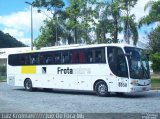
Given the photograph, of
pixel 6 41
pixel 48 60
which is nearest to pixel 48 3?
pixel 48 60

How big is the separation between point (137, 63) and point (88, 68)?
3120 mm

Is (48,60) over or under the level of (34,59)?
under

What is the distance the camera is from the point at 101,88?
76.6 feet

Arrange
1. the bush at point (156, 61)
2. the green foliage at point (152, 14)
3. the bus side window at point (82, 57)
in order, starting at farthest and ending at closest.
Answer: the green foliage at point (152, 14)
the bush at point (156, 61)
the bus side window at point (82, 57)

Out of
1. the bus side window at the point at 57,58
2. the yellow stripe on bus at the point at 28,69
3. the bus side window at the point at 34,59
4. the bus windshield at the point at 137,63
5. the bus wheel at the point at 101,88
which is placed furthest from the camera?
the yellow stripe on bus at the point at 28,69

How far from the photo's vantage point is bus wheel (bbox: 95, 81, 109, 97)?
75.8 ft

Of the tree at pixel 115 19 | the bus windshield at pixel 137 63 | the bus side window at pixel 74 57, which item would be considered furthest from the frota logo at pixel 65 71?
the tree at pixel 115 19

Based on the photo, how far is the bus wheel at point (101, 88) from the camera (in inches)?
909

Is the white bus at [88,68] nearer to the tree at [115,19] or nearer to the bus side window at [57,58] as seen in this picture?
the bus side window at [57,58]

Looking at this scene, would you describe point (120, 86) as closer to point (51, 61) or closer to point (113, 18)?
point (51, 61)

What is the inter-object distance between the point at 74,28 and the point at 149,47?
8508 mm

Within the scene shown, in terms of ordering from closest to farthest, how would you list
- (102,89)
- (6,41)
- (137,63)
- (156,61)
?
(137,63)
(102,89)
(156,61)
(6,41)

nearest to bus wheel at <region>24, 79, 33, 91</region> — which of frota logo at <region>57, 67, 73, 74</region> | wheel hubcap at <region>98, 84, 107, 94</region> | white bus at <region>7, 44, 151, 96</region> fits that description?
white bus at <region>7, 44, 151, 96</region>

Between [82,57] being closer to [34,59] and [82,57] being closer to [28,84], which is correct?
[34,59]
